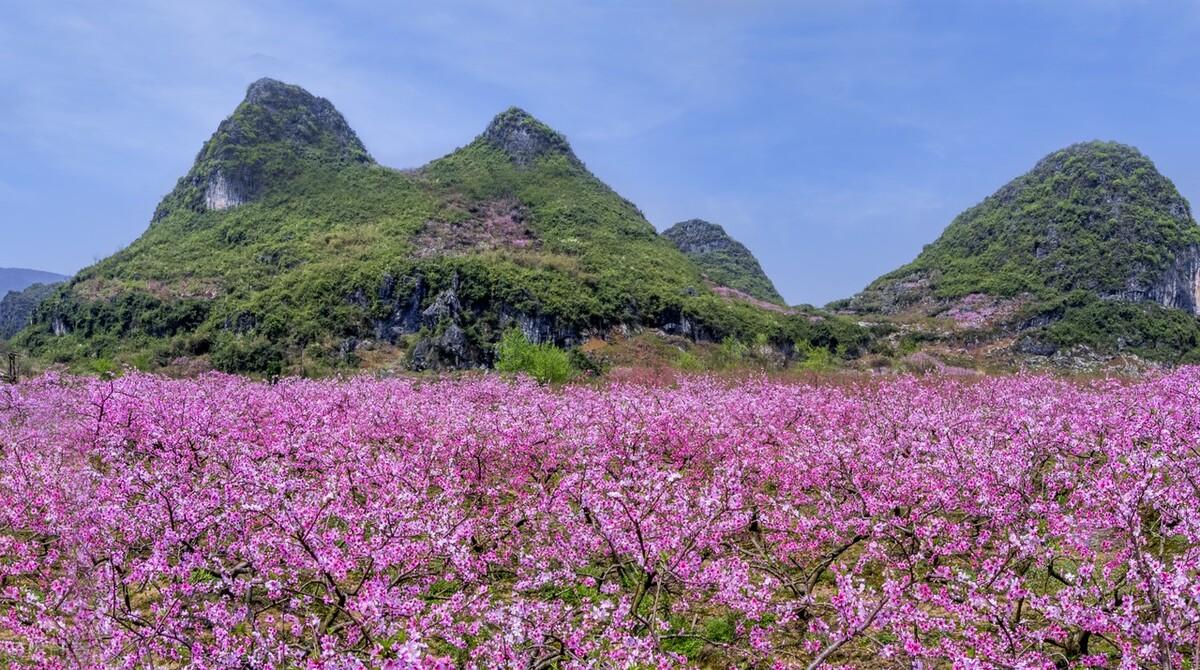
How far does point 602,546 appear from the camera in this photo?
6828mm

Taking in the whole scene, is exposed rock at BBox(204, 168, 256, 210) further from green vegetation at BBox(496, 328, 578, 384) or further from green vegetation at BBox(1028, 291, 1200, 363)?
green vegetation at BBox(1028, 291, 1200, 363)

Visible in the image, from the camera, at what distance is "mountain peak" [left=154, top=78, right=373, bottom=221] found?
97.4 metres

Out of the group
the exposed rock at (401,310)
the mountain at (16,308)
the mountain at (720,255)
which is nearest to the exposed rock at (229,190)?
the mountain at (16,308)

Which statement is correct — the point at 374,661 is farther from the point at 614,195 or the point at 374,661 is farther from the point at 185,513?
the point at 614,195

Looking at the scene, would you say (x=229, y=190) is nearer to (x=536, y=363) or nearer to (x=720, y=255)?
(x=536, y=363)

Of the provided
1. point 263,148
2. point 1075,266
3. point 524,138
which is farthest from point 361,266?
point 1075,266

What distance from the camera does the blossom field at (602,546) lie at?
13.8ft

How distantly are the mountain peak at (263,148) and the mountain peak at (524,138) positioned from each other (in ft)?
78.9

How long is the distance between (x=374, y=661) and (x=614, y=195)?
112 m

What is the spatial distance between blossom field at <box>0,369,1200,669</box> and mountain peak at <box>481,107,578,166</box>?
365 feet

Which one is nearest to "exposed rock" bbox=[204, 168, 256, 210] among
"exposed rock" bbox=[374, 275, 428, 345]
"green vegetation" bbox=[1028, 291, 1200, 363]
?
"exposed rock" bbox=[374, 275, 428, 345]

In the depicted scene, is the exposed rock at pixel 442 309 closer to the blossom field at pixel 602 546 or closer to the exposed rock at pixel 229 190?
the blossom field at pixel 602 546

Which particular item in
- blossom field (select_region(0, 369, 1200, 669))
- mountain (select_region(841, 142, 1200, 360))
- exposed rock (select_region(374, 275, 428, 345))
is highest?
mountain (select_region(841, 142, 1200, 360))

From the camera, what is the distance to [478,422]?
35.6ft
